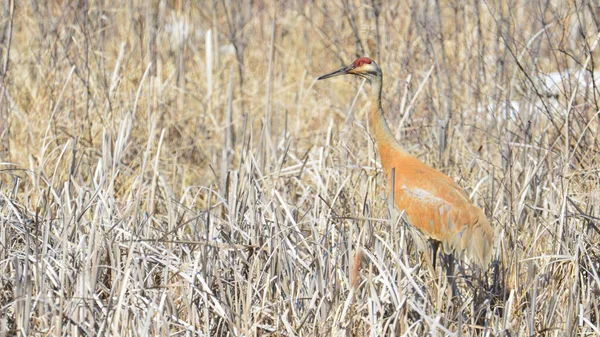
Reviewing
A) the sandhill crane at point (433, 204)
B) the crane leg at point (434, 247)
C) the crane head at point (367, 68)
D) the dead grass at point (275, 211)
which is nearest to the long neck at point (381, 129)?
the sandhill crane at point (433, 204)

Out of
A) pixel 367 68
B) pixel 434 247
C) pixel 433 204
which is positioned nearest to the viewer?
pixel 433 204

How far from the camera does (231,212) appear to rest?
4.05 metres

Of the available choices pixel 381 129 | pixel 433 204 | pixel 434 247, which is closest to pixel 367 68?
pixel 381 129

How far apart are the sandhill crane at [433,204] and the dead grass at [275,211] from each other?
4.5 inches

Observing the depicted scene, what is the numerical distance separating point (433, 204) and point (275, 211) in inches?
28.1

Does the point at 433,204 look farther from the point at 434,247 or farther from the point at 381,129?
the point at 381,129

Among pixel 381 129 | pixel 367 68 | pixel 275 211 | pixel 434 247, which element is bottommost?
pixel 434 247

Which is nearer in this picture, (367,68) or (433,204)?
(433,204)

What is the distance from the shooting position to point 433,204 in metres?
4.08

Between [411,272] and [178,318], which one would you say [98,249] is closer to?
[178,318]

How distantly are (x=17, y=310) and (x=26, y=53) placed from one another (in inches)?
149

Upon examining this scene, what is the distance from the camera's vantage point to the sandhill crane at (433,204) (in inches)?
155

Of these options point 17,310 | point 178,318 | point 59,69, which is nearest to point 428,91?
point 59,69

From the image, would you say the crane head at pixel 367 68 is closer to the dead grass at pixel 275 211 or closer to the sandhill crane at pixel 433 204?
the sandhill crane at pixel 433 204
